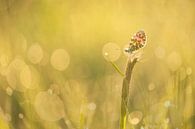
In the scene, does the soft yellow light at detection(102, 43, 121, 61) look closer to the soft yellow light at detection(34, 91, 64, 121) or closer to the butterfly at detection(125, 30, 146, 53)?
the soft yellow light at detection(34, 91, 64, 121)

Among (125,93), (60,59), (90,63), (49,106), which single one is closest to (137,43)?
(125,93)

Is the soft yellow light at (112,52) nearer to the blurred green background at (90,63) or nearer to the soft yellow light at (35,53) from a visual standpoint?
the blurred green background at (90,63)

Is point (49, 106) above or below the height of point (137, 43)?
below

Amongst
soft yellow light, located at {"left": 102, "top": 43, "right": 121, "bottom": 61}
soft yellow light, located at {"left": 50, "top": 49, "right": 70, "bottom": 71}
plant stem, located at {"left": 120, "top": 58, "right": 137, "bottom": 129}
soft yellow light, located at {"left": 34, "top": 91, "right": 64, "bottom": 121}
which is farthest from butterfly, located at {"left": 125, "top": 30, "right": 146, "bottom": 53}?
soft yellow light, located at {"left": 102, "top": 43, "right": 121, "bottom": 61}

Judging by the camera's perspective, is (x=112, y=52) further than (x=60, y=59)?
Yes

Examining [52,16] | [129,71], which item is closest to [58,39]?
[52,16]

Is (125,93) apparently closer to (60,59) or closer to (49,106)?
(49,106)

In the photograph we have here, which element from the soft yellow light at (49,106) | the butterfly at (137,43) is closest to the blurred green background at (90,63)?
the soft yellow light at (49,106)

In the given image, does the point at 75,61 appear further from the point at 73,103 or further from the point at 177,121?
the point at 177,121
